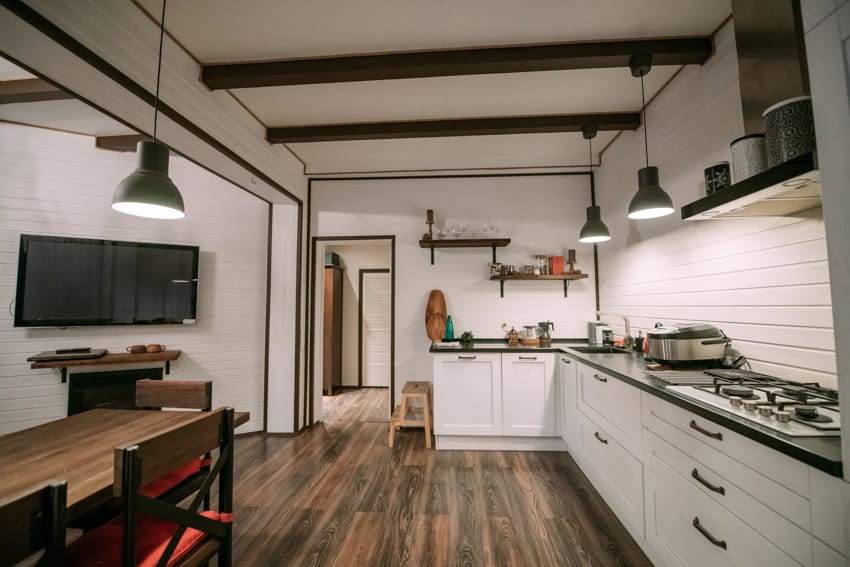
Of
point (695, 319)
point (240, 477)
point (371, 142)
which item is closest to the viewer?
point (695, 319)

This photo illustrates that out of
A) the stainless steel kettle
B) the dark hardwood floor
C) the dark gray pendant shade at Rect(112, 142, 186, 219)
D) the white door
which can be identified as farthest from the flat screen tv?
the stainless steel kettle

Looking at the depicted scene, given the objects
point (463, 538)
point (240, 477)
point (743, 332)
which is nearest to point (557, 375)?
point (743, 332)

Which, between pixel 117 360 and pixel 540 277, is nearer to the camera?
pixel 117 360

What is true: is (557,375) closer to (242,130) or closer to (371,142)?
(371,142)

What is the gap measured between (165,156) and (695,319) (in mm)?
3332

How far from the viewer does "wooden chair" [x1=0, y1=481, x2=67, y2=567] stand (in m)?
0.69

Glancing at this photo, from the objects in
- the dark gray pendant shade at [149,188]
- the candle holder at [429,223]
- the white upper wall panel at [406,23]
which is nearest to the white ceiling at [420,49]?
the white upper wall panel at [406,23]

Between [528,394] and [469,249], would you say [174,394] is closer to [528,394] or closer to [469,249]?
[528,394]

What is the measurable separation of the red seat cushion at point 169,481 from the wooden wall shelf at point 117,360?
73.1 inches

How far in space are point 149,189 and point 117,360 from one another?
2.32 m

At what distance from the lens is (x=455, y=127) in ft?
9.75

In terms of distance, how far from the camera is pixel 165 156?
5.76 ft

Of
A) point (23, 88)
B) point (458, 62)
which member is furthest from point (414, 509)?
point (23, 88)

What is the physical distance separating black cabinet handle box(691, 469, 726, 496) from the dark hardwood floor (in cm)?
78
